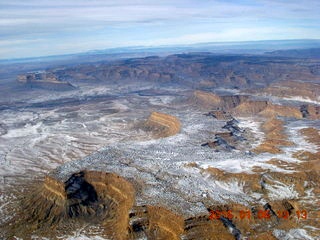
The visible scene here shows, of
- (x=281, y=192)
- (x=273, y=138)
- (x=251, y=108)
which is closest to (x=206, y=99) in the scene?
(x=251, y=108)

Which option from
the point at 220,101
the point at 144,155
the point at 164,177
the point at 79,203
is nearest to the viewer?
the point at 79,203

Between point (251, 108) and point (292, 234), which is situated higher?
point (292, 234)

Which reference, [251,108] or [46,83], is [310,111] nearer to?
[251,108]

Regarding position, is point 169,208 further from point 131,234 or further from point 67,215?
point 67,215

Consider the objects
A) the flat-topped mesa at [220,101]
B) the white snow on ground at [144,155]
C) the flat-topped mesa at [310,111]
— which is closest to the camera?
the white snow on ground at [144,155]

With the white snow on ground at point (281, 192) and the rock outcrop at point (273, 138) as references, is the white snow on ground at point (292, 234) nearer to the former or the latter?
the white snow on ground at point (281, 192)

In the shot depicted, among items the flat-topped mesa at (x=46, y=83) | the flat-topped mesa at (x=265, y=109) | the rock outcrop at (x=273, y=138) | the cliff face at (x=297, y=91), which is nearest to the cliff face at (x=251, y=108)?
the flat-topped mesa at (x=265, y=109)

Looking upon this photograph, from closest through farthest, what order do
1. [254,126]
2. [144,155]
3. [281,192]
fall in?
[281,192]
[144,155]
[254,126]

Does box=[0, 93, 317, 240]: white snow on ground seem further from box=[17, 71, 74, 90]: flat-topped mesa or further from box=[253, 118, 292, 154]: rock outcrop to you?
box=[17, 71, 74, 90]: flat-topped mesa

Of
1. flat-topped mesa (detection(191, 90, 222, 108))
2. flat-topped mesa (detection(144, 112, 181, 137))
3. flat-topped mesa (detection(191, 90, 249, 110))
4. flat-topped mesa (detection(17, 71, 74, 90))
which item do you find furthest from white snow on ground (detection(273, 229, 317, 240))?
flat-topped mesa (detection(17, 71, 74, 90))
